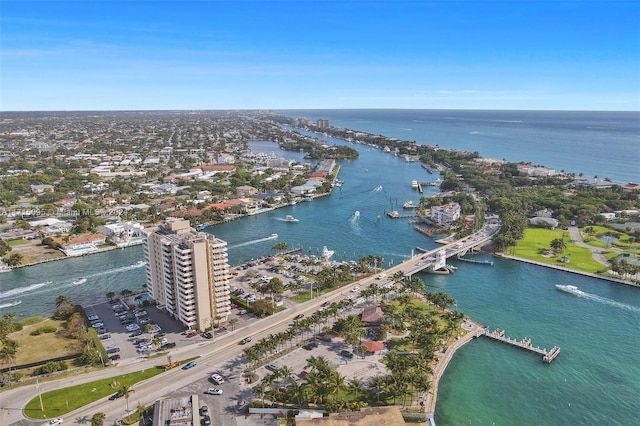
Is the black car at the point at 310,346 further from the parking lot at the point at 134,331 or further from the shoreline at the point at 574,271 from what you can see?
the shoreline at the point at 574,271

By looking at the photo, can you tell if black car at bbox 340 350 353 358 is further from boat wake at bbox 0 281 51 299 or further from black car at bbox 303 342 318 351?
boat wake at bbox 0 281 51 299

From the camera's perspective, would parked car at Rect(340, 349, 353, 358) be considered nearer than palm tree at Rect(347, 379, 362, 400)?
No

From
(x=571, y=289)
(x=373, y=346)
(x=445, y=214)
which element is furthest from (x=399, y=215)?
(x=373, y=346)

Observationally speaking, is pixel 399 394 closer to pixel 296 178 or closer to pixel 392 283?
pixel 392 283

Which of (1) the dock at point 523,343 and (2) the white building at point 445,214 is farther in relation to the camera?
(2) the white building at point 445,214

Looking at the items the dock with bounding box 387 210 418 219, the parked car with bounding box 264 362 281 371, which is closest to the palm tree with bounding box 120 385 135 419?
the parked car with bounding box 264 362 281 371

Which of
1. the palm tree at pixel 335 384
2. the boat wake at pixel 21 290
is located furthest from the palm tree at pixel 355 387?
the boat wake at pixel 21 290

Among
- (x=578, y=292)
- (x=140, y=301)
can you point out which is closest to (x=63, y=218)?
(x=140, y=301)
